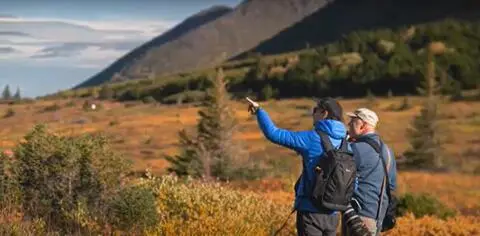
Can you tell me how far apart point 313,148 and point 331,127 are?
0.25m

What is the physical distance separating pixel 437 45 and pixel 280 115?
3762cm

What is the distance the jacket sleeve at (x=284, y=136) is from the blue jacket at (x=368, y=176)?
2.06 ft

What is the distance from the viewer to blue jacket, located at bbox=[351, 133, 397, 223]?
699 centimetres

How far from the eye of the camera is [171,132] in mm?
78500

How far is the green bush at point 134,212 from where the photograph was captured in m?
9.96

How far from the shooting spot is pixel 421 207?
792 inches

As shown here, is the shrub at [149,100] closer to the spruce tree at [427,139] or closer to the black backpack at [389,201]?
the spruce tree at [427,139]

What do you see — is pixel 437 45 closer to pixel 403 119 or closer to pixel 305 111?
pixel 305 111

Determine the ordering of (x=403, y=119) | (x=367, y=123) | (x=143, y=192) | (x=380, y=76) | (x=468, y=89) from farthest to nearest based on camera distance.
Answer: (x=380, y=76) → (x=468, y=89) → (x=403, y=119) → (x=143, y=192) → (x=367, y=123)

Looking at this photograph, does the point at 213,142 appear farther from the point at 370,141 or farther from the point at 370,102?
the point at 370,102

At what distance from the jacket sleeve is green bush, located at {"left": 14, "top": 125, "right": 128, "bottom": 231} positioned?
14.1 ft

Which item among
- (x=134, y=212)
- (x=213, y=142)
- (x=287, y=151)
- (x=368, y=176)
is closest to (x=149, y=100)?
(x=287, y=151)

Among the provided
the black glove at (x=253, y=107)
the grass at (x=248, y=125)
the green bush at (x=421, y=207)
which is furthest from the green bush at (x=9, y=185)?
the grass at (x=248, y=125)

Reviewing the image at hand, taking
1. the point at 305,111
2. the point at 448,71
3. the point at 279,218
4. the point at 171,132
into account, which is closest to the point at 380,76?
the point at 448,71
